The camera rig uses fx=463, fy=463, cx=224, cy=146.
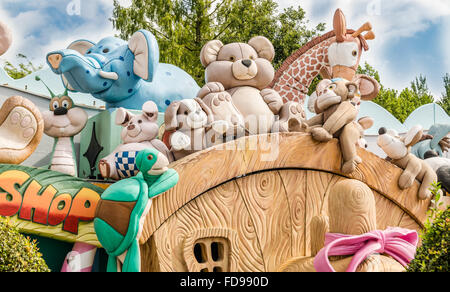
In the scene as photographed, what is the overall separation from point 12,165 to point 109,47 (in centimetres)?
138

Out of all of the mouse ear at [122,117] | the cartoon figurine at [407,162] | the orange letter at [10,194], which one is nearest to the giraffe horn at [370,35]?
the cartoon figurine at [407,162]

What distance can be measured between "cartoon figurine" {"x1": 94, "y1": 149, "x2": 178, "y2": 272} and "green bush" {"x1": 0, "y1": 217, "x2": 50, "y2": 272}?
419 mm

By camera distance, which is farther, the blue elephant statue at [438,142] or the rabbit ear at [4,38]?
the blue elephant statue at [438,142]

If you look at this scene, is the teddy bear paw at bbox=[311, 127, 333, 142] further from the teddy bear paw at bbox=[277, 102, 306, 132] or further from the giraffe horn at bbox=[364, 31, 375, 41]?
the giraffe horn at bbox=[364, 31, 375, 41]

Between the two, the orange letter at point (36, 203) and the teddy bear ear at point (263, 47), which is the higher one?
the teddy bear ear at point (263, 47)

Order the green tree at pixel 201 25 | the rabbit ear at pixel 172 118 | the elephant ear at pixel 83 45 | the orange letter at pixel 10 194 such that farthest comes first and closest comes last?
the green tree at pixel 201 25, the elephant ear at pixel 83 45, the rabbit ear at pixel 172 118, the orange letter at pixel 10 194

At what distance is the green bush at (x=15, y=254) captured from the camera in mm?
1994

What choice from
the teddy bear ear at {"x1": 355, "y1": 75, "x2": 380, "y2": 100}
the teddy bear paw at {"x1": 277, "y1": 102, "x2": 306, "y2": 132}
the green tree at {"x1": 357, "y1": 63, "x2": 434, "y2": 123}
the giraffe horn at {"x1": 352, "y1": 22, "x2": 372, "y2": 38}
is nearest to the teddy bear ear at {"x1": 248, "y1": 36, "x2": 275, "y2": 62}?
the teddy bear paw at {"x1": 277, "y1": 102, "x2": 306, "y2": 132}

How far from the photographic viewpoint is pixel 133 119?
3.10m

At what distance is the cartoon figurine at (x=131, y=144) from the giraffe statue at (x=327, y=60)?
1817mm

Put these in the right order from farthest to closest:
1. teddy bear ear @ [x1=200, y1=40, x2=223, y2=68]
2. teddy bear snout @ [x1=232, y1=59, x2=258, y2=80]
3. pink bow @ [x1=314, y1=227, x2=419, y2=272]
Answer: teddy bear ear @ [x1=200, y1=40, x2=223, y2=68], teddy bear snout @ [x1=232, y1=59, x2=258, y2=80], pink bow @ [x1=314, y1=227, x2=419, y2=272]

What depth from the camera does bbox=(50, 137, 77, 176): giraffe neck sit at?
3.24 metres

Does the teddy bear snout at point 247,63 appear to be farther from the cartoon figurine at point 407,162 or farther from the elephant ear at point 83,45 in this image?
the elephant ear at point 83,45

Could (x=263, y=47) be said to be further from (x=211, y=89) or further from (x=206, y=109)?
(x=206, y=109)
